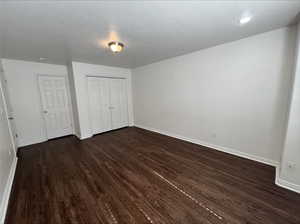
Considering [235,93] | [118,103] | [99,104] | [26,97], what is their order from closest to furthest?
[235,93] → [26,97] → [99,104] → [118,103]

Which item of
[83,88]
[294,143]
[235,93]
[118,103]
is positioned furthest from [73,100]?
[294,143]

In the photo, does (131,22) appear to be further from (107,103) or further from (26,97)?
(26,97)

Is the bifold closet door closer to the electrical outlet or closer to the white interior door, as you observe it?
the white interior door

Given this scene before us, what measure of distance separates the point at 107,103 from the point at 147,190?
3590 mm

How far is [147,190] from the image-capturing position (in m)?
1.86

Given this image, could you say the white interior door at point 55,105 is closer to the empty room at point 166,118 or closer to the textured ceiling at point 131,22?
the empty room at point 166,118

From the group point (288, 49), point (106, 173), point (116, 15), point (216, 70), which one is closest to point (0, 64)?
point (116, 15)

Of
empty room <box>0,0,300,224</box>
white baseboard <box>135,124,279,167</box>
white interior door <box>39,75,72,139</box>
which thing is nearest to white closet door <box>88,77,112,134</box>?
empty room <box>0,0,300,224</box>

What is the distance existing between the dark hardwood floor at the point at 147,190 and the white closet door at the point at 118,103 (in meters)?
2.07

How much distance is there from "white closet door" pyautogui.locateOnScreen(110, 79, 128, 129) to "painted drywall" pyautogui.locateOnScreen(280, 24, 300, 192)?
464 centimetres

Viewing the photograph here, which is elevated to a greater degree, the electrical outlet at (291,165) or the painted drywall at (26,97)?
the painted drywall at (26,97)

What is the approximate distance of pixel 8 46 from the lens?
2486mm

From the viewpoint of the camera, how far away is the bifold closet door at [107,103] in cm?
434

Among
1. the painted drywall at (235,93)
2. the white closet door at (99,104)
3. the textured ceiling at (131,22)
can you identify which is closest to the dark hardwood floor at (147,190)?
the painted drywall at (235,93)
